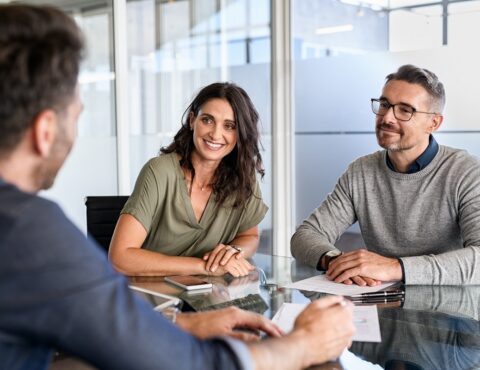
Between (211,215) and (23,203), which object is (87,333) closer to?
(23,203)

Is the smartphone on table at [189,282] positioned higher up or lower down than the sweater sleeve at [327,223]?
lower down

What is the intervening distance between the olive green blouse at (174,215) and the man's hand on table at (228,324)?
105cm

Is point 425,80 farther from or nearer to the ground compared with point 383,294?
farther from the ground

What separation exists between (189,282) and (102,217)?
0.97m

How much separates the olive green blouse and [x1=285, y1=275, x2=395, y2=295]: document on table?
571 millimetres

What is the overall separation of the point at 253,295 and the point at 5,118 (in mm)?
1191

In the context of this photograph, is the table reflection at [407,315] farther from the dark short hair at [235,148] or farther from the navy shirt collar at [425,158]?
the navy shirt collar at [425,158]

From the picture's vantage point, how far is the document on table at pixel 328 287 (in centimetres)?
193

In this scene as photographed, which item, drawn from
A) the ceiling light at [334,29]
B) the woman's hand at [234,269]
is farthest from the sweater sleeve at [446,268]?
the ceiling light at [334,29]

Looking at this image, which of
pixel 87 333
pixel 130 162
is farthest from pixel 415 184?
pixel 130 162

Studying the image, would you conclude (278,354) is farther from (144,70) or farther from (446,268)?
(144,70)

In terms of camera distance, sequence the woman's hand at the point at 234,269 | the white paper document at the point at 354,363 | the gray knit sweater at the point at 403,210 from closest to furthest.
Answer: the white paper document at the point at 354,363
the woman's hand at the point at 234,269
the gray knit sweater at the point at 403,210

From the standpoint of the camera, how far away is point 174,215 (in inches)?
98.4

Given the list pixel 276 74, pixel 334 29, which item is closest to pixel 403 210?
pixel 334 29
